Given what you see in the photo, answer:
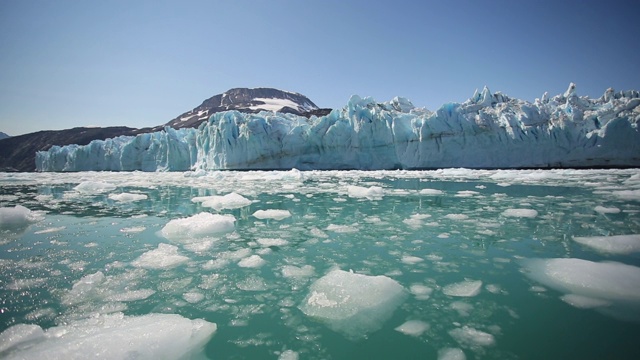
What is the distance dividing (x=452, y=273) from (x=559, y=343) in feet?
3.31

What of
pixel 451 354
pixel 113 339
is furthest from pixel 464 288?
pixel 113 339

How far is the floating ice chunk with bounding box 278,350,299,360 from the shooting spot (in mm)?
1514

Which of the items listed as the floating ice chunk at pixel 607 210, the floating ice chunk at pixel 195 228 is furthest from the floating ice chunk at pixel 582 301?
the floating ice chunk at pixel 607 210

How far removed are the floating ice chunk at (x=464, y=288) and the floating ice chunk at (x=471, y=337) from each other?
47 cm

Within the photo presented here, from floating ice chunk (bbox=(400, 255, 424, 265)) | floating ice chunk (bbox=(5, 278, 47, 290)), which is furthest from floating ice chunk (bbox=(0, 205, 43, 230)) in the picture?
floating ice chunk (bbox=(400, 255, 424, 265))

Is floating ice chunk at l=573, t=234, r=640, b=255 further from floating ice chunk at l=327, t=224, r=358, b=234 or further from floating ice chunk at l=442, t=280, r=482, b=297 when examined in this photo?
floating ice chunk at l=327, t=224, r=358, b=234

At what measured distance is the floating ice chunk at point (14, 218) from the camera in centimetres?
443

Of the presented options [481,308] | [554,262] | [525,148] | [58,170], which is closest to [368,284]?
[481,308]

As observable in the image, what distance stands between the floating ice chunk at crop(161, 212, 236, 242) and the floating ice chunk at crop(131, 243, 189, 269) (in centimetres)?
51

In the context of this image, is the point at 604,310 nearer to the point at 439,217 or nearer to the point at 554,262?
the point at 554,262

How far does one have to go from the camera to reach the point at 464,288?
228 centimetres

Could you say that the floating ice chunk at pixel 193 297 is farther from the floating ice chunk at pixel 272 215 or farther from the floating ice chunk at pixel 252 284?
the floating ice chunk at pixel 272 215

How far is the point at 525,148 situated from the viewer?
21.7 m

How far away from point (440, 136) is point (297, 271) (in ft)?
71.9
